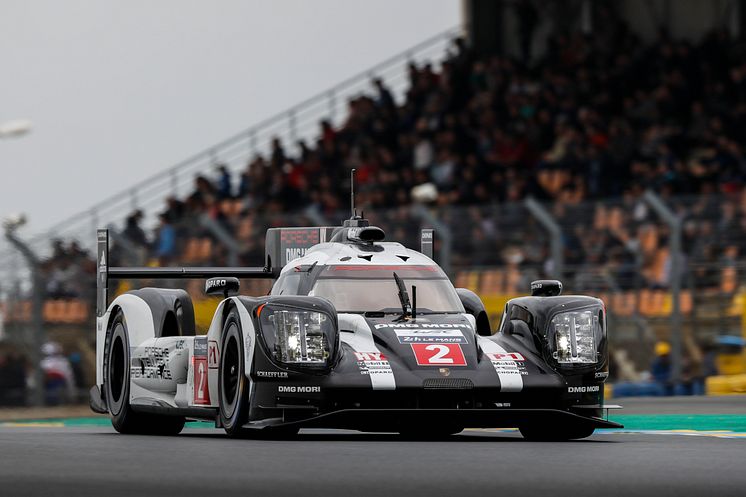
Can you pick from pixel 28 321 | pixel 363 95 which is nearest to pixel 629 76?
pixel 363 95

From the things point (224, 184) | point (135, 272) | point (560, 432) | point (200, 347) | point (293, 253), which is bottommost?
point (560, 432)

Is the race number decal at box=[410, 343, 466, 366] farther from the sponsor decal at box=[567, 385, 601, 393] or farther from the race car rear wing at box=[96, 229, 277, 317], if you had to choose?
the race car rear wing at box=[96, 229, 277, 317]

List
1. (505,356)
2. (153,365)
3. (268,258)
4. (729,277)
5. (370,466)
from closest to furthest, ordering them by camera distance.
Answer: (370,466)
(505,356)
(153,365)
(268,258)
(729,277)

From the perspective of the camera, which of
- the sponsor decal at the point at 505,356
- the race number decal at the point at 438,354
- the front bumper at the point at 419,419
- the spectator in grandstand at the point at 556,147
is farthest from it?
the spectator in grandstand at the point at 556,147

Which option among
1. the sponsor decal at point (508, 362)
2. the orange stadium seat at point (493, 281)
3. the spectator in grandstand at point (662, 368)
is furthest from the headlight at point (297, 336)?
the orange stadium seat at point (493, 281)

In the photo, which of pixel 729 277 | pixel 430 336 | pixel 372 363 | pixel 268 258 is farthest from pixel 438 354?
Result: pixel 729 277

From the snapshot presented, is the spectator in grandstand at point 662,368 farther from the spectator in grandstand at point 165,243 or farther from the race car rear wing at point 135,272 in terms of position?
the race car rear wing at point 135,272

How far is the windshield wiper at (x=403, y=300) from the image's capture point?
9.67 meters

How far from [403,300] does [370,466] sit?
278cm

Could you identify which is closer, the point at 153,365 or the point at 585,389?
the point at 585,389

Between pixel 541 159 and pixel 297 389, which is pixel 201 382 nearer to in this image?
pixel 297 389

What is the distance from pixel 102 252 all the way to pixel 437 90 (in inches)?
595

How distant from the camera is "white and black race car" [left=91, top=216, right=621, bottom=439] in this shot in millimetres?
8852

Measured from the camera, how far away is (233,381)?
30.6 feet
